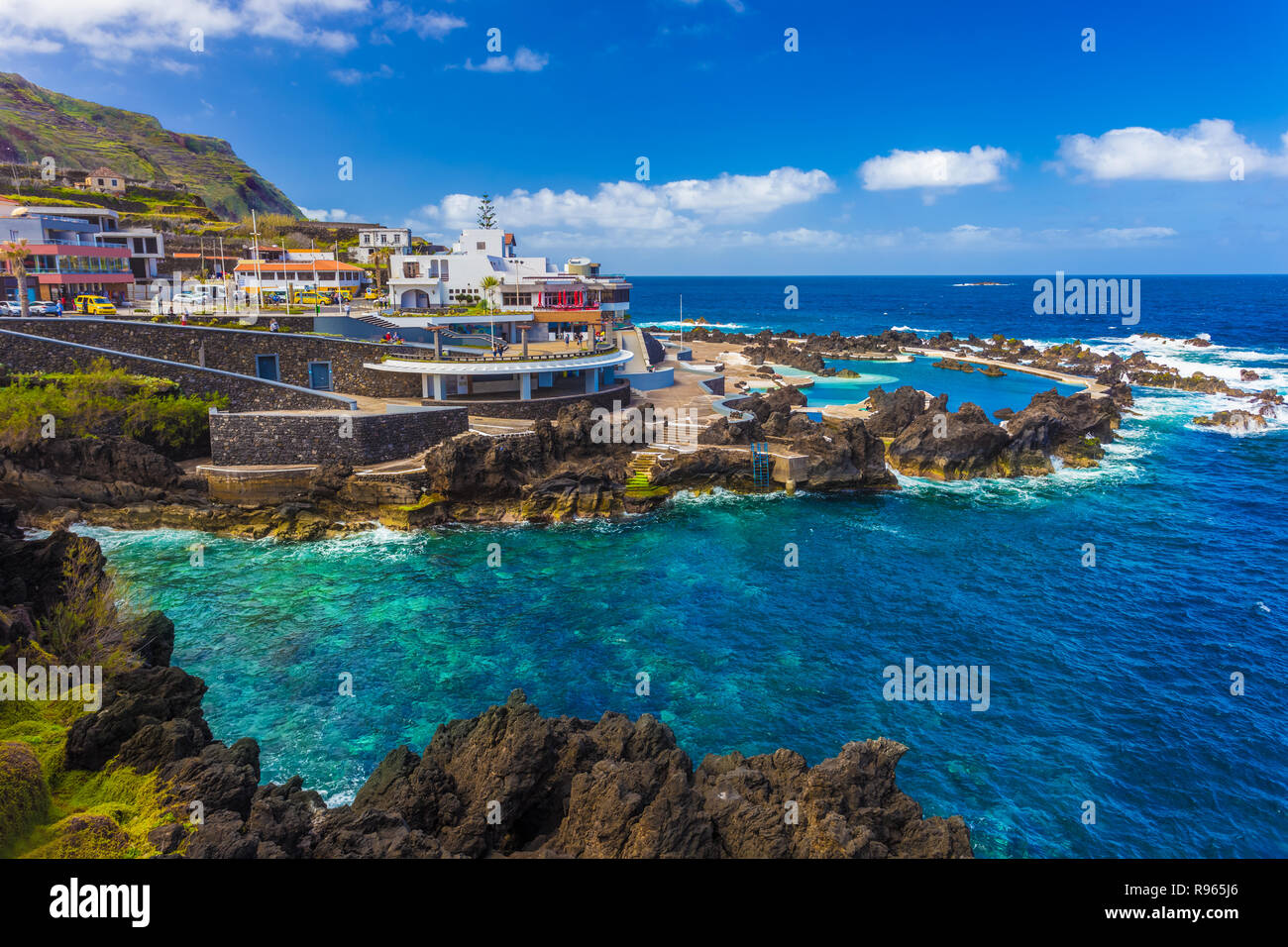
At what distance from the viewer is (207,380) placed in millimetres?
43531

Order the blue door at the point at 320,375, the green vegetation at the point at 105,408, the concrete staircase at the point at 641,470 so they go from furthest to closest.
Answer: the blue door at the point at 320,375 < the concrete staircase at the point at 641,470 < the green vegetation at the point at 105,408

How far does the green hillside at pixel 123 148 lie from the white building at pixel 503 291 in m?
81.6

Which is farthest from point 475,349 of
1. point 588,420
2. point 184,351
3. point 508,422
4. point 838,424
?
point 838,424

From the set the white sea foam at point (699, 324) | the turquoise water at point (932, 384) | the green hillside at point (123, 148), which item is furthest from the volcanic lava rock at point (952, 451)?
the green hillside at point (123, 148)

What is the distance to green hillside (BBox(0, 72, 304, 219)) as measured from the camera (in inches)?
5044

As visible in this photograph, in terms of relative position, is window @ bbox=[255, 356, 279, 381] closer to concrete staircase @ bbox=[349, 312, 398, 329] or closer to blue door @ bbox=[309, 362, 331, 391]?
blue door @ bbox=[309, 362, 331, 391]

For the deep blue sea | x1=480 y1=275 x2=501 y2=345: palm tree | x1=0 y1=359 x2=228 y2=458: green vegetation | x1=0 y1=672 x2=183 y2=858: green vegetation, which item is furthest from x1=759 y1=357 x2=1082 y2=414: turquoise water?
x1=0 y1=672 x2=183 y2=858: green vegetation

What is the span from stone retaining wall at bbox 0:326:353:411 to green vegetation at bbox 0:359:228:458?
494mm

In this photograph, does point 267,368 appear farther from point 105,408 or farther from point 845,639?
point 845,639

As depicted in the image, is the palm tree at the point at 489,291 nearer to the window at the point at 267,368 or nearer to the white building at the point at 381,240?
the window at the point at 267,368

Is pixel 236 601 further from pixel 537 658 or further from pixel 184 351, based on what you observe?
pixel 184 351

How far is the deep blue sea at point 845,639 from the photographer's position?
20.3 m

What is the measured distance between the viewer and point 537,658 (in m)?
25.9

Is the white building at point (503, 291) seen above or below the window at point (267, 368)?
above
